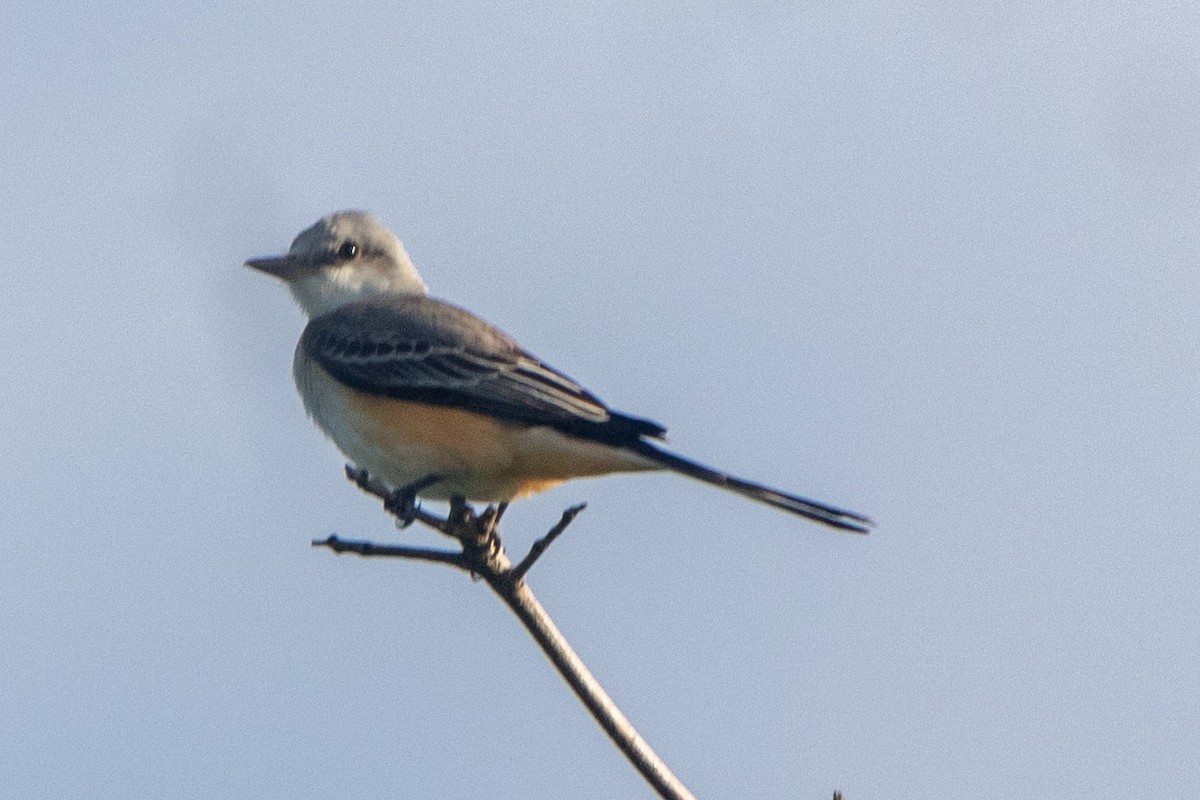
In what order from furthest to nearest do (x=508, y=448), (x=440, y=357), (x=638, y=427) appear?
1. (x=440, y=357)
2. (x=508, y=448)
3. (x=638, y=427)

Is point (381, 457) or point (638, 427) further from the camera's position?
point (381, 457)

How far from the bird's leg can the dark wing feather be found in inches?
16.4

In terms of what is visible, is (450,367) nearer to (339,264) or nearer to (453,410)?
(453,410)

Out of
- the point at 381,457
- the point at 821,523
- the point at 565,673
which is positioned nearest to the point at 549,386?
the point at 381,457

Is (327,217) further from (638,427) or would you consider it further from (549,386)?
(638,427)

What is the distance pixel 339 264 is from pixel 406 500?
9.03 ft

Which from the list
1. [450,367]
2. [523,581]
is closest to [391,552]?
[523,581]

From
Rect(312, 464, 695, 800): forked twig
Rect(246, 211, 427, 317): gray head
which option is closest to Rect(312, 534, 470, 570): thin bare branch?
Rect(312, 464, 695, 800): forked twig

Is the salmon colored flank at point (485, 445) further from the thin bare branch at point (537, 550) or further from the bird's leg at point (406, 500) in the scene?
the thin bare branch at point (537, 550)

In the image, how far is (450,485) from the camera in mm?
8008

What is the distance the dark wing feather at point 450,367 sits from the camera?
7.66 meters

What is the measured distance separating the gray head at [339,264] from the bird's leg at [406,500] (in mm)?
2210

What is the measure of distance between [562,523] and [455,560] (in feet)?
1.52

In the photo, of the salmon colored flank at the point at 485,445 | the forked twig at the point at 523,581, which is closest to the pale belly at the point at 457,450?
the salmon colored flank at the point at 485,445
